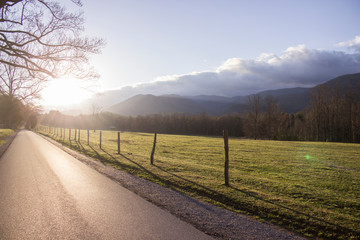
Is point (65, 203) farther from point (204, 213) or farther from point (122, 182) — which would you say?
point (204, 213)

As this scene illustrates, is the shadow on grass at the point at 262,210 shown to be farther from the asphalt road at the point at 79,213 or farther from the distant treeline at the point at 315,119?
the distant treeline at the point at 315,119

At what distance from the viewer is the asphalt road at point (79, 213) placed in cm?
420

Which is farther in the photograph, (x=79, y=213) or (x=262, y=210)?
(x=262, y=210)

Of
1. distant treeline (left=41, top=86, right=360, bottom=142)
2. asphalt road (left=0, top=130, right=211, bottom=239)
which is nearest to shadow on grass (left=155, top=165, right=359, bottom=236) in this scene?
asphalt road (left=0, top=130, right=211, bottom=239)

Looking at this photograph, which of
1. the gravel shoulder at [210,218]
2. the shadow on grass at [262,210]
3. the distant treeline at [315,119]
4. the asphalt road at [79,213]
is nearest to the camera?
the asphalt road at [79,213]

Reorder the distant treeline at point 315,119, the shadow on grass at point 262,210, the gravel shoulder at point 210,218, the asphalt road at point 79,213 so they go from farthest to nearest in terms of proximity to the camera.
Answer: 1. the distant treeline at point 315,119
2. the shadow on grass at point 262,210
3. the gravel shoulder at point 210,218
4. the asphalt road at point 79,213

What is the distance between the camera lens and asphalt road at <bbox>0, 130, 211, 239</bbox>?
13.8 feet

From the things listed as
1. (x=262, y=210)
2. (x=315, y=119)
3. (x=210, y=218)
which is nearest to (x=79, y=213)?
(x=210, y=218)

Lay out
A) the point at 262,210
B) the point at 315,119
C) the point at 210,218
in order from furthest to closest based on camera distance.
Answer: the point at 315,119 < the point at 262,210 < the point at 210,218

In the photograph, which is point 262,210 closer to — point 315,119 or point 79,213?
point 79,213

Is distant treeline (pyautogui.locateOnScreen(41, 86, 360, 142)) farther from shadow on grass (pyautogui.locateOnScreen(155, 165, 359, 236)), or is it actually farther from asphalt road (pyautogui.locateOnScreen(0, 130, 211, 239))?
asphalt road (pyautogui.locateOnScreen(0, 130, 211, 239))

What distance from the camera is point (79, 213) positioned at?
17.0 feet

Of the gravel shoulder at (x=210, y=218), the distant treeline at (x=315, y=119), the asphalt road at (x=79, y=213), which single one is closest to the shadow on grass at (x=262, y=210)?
the gravel shoulder at (x=210, y=218)

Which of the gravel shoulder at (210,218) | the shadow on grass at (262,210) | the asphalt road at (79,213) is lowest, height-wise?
the shadow on grass at (262,210)
